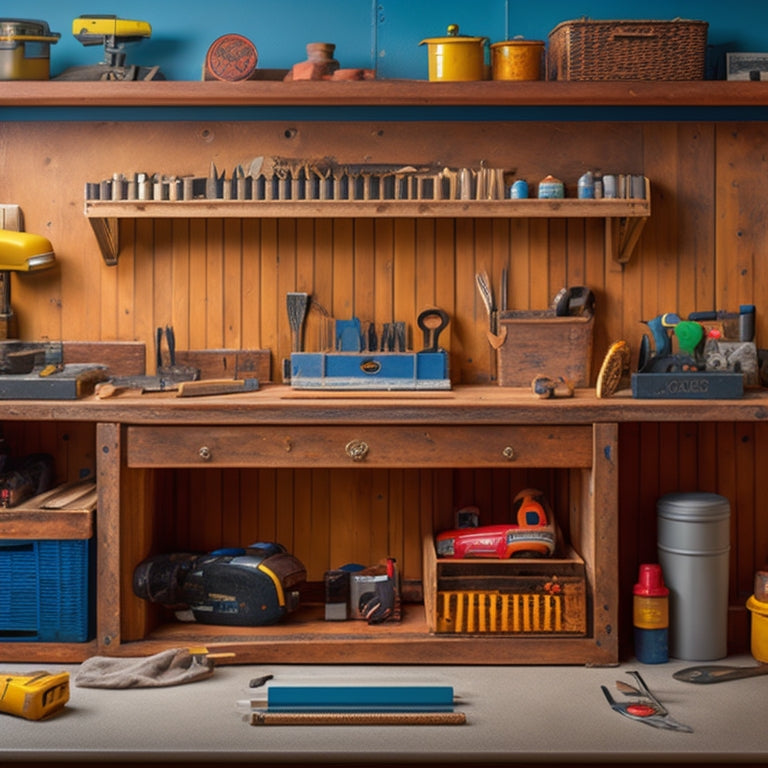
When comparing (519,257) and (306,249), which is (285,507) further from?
(519,257)

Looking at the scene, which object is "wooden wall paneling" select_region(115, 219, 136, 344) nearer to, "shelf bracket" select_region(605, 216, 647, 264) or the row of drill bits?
the row of drill bits

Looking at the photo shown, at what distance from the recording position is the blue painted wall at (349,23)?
12.7 ft

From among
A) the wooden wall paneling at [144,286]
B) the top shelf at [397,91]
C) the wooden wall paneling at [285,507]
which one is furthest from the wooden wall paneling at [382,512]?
the top shelf at [397,91]

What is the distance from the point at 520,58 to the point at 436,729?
2.19 meters

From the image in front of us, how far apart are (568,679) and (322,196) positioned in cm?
178

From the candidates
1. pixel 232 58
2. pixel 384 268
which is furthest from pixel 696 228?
pixel 232 58

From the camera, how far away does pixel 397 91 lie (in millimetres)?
3609

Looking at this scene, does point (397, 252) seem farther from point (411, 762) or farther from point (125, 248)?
point (411, 762)

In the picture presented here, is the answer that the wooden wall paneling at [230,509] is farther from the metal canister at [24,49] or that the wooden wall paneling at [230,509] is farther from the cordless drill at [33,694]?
the metal canister at [24,49]

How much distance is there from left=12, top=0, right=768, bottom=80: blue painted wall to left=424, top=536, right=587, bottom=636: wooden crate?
175 centimetres

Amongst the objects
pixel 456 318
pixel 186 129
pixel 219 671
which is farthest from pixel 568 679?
pixel 186 129

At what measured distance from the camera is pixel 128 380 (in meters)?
3.73

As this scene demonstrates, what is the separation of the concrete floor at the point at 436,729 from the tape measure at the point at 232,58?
197 cm

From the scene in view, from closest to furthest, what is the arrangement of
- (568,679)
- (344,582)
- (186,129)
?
1. (568,679)
2. (344,582)
3. (186,129)
